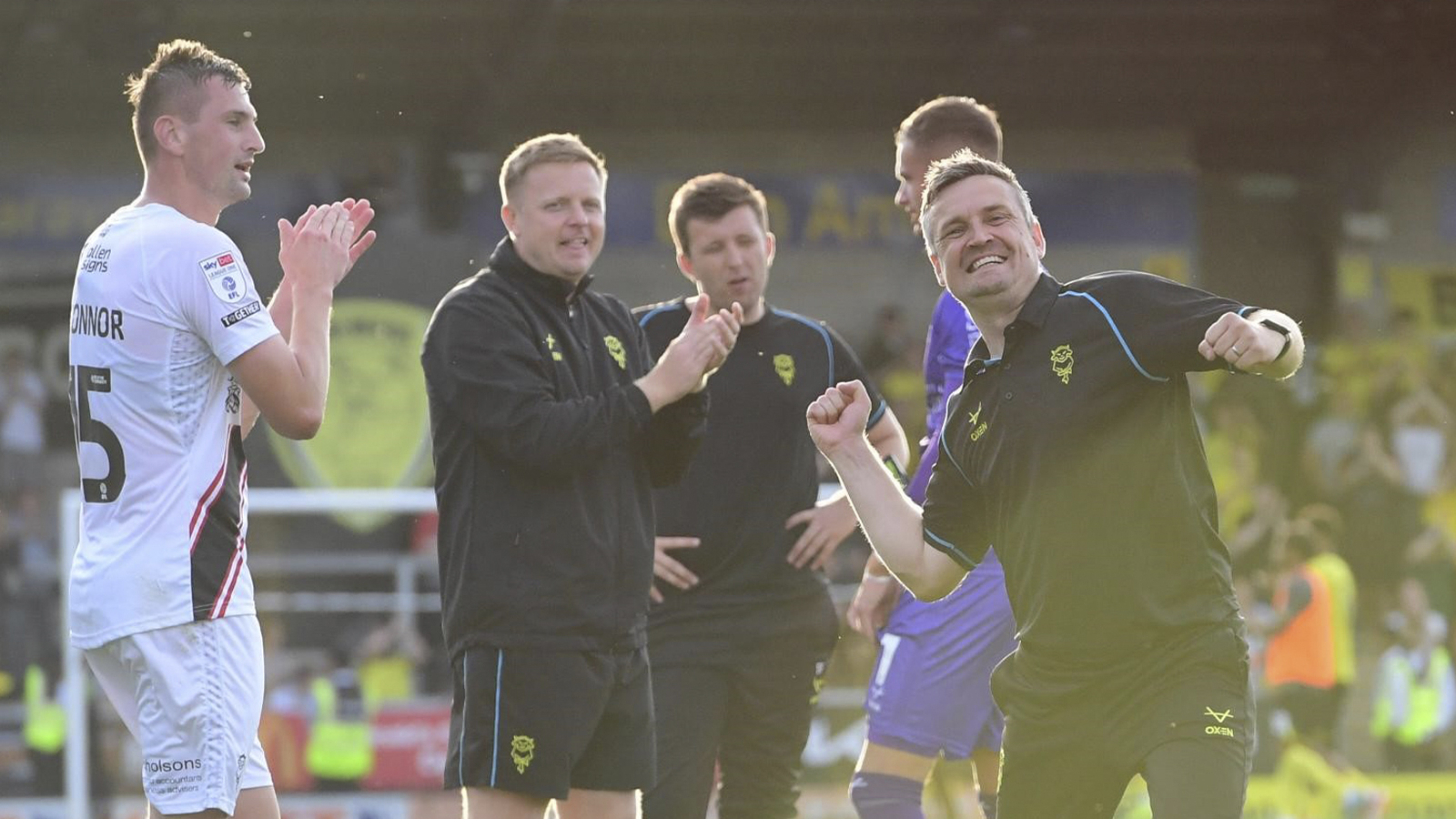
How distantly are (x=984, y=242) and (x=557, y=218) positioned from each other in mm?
1211

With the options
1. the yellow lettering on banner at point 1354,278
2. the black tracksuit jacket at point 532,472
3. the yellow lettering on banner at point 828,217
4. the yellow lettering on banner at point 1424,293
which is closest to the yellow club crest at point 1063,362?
the black tracksuit jacket at point 532,472

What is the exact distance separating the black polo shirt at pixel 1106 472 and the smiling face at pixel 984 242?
0.27 feet

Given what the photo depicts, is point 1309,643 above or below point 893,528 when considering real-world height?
below

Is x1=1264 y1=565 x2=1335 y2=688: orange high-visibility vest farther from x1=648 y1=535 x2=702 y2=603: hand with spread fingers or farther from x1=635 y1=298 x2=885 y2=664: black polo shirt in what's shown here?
x1=648 y1=535 x2=702 y2=603: hand with spread fingers

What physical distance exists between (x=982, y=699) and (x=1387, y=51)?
38.6 feet

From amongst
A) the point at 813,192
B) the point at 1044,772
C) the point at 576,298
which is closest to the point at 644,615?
the point at 576,298

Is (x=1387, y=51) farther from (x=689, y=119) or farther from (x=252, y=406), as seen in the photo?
(x=252, y=406)

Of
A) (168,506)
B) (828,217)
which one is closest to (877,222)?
(828,217)

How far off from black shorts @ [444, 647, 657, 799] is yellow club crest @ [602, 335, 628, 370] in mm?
804

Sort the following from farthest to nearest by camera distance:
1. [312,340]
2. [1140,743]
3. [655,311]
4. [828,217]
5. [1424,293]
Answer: [1424,293] < [828,217] < [655,311] < [312,340] < [1140,743]

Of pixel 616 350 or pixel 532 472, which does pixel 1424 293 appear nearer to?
pixel 616 350

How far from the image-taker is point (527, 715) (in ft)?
14.5

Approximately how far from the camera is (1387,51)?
15609mm

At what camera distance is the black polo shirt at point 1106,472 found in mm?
3896
